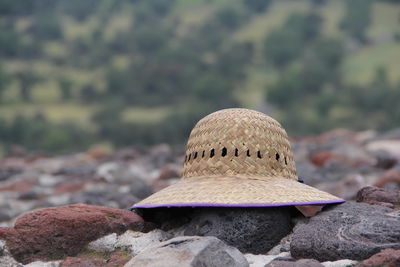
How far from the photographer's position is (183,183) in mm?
5086

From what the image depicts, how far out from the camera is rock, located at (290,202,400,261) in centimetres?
420

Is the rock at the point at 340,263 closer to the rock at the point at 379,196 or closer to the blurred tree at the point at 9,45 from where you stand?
the rock at the point at 379,196

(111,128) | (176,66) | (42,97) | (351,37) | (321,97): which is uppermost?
(351,37)

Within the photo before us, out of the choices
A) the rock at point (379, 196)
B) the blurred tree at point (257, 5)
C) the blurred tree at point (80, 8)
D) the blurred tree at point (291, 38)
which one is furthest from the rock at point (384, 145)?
the blurred tree at point (80, 8)

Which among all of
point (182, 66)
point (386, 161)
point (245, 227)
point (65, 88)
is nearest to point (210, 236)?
point (245, 227)

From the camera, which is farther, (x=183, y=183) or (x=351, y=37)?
(x=351, y=37)

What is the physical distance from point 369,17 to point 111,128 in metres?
43.8

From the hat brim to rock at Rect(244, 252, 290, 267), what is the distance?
0.99ft

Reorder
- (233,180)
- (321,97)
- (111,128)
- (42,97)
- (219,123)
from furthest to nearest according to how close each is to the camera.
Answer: (42,97), (321,97), (111,128), (219,123), (233,180)

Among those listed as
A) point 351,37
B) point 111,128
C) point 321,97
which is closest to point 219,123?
point 111,128

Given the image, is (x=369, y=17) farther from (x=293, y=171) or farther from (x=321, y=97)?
(x=293, y=171)

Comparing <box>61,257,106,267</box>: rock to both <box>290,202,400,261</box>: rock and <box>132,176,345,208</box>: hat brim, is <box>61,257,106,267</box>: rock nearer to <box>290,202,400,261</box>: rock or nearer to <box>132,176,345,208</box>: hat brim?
<box>132,176,345,208</box>: hat brim

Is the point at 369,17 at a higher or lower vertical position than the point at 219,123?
higher

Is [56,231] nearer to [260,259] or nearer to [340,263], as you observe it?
[260,259]
